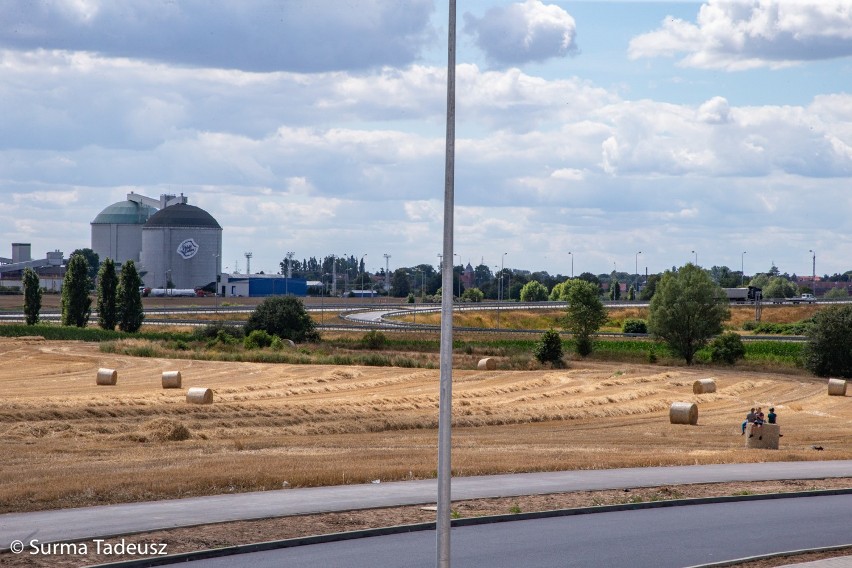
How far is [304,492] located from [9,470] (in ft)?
23.4

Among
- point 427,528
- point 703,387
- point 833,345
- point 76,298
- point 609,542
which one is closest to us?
point 609,542

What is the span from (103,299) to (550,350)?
4586cm

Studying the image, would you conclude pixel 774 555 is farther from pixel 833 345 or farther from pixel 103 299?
pixel 103 299

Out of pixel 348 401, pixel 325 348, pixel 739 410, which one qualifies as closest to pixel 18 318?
pixel 325 348

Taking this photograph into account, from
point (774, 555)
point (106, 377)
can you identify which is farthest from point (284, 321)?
point (774, 555)

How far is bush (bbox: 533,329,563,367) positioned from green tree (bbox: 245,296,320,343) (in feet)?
66.9

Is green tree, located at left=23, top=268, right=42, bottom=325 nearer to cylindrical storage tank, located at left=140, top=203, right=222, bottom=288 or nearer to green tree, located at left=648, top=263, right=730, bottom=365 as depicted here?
green tree, located at left=648, top=263, right=730, bottom=365

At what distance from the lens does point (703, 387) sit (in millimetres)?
58031

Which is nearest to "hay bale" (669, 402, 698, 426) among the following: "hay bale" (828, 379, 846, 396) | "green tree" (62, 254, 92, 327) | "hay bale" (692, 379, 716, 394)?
"hay bale" (692, 379, 716, 394)

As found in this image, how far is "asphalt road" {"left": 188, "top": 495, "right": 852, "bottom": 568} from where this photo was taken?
48.2 ft

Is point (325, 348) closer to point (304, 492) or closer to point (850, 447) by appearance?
point (850, 447)

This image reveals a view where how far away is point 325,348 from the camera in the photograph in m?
82.8

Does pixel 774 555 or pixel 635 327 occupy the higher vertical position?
pixel 635 327

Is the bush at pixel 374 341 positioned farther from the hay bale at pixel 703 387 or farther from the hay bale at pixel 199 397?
the hay bale at pixel 199 397
